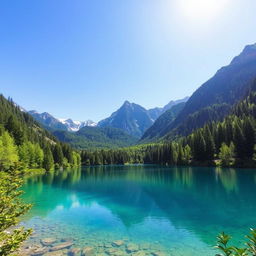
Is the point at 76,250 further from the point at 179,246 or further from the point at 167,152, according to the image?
the point at 167,152

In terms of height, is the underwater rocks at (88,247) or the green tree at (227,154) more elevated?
the green tree at (227,154)

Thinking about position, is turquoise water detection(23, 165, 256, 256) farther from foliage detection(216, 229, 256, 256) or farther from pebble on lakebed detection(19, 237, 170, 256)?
foliage detection(216, 229, 256, 256)

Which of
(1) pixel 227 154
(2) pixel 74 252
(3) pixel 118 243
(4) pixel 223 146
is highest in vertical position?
(4) pixel 223 146

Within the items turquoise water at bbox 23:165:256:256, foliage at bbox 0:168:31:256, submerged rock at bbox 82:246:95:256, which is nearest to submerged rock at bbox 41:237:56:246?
turquoise water at bbox 23:165:256:256

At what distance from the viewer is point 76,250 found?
17156 millimetres

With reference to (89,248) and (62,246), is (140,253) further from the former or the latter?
(62,246)

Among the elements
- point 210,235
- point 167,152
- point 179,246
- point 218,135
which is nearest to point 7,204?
point 179,246

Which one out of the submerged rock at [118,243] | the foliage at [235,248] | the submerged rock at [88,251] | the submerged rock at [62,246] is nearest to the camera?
the foliage at [235,248]

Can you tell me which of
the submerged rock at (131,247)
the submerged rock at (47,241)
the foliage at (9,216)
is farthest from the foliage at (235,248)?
the submerged rock at (47,241)

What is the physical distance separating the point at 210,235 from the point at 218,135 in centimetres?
10135

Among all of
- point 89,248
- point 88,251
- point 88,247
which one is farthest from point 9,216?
point 88,247

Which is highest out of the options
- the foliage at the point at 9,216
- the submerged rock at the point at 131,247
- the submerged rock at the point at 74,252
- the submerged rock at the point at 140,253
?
the foliage at the point at 9,216

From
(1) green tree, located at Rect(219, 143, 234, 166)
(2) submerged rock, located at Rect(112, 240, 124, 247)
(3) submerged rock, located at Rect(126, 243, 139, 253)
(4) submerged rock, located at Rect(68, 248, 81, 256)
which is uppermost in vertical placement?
(1) green tree, located at Rect(219, 143, 234, 166)

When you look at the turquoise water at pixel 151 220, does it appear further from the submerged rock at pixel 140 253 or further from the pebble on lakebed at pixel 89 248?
the submerged rock at pixel 140 253
